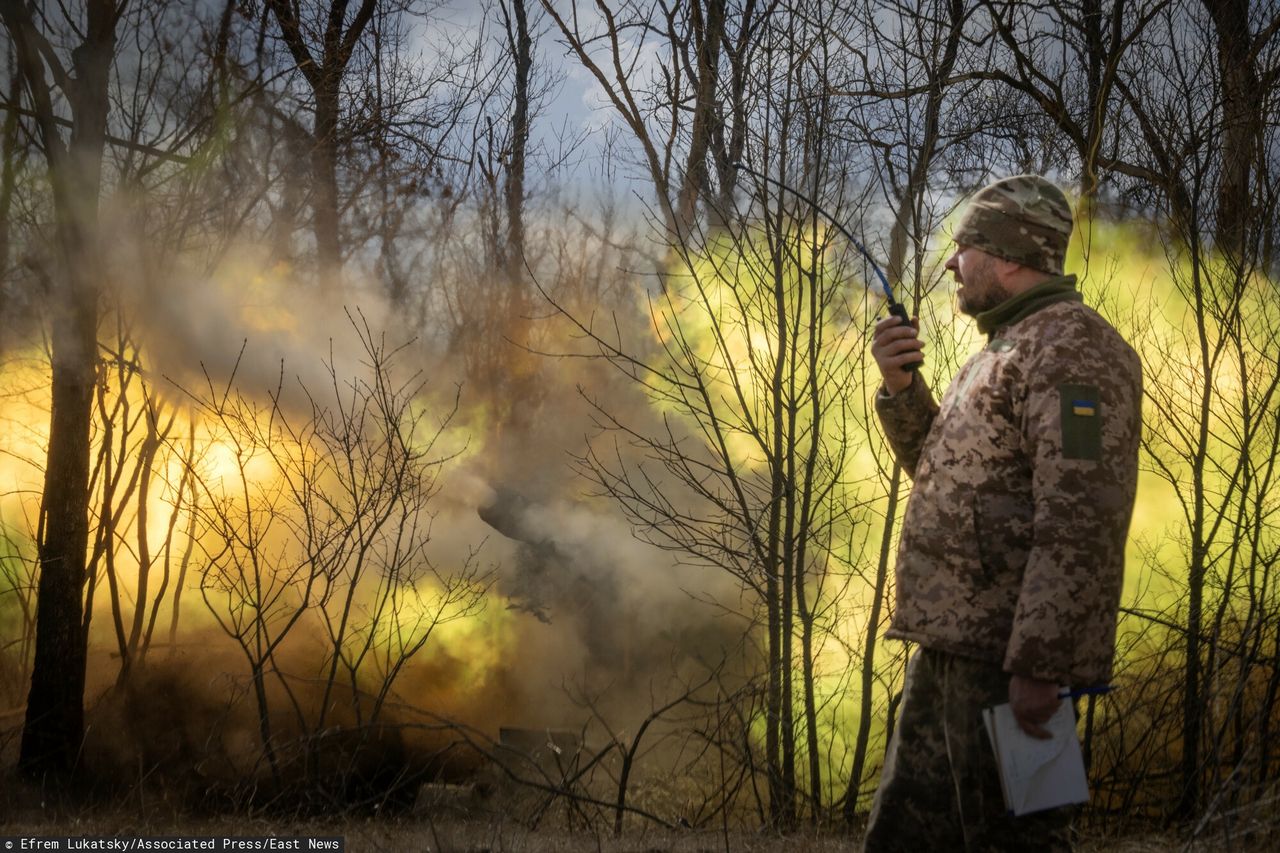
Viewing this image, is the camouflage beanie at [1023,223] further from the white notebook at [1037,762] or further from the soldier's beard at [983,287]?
the white notebook at [1037,762]

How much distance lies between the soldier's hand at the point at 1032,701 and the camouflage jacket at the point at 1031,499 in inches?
1.4

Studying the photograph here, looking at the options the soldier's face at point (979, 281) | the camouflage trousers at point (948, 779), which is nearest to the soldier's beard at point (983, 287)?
the soldier's face at point (979, 281)

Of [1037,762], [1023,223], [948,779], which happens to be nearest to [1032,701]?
[1037,762]

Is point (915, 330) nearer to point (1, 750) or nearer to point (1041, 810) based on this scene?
point (1041, 810)

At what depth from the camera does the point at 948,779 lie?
2209 mm

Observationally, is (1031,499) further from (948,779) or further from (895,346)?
(948,779)

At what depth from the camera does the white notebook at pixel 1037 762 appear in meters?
2.00

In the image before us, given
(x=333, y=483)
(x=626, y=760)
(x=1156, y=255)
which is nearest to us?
(x=626, y=760)

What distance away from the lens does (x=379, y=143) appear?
479 inches

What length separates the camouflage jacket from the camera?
6.45 feet

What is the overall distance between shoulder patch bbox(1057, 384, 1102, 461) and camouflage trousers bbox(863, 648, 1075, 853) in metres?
0.54

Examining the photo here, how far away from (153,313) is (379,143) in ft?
12.9

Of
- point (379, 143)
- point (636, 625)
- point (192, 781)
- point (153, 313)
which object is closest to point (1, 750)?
point (192, 781)

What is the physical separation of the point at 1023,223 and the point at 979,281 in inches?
6.7
